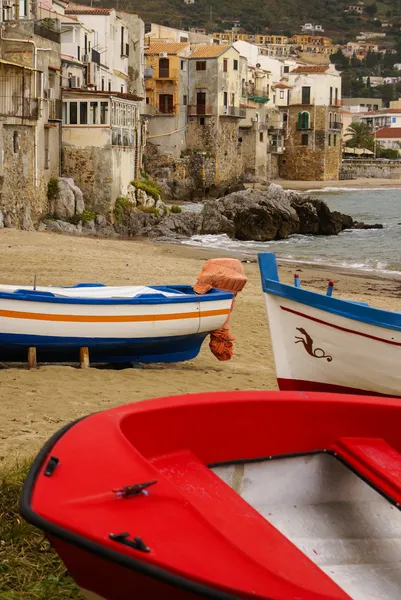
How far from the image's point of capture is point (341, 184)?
3302 inches

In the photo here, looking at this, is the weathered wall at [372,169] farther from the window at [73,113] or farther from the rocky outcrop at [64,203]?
the rocky outcrop at [64,203]

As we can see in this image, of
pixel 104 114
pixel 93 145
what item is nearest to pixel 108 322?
pixel 93 145

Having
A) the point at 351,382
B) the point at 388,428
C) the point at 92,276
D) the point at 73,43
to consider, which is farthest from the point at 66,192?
the point at 388,428

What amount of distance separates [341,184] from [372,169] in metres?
13.9

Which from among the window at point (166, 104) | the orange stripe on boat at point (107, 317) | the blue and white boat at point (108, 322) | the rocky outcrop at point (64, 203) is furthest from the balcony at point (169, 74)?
the orange stripe on boat at point (107, 317)

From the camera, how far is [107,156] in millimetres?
34125

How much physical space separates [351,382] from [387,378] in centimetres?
36

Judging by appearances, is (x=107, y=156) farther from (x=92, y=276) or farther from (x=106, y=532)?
(x=106, y=532)

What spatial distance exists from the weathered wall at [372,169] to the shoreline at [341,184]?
1227 millimetres

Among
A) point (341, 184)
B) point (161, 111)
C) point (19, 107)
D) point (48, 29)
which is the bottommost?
point (341, 184)

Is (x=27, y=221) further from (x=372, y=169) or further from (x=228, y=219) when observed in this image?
(x=372, y=169)

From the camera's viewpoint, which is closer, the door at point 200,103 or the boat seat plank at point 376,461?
the boat seat plank at point 376,461

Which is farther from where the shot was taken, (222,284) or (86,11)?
(86,11)

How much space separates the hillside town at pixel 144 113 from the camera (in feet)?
101
